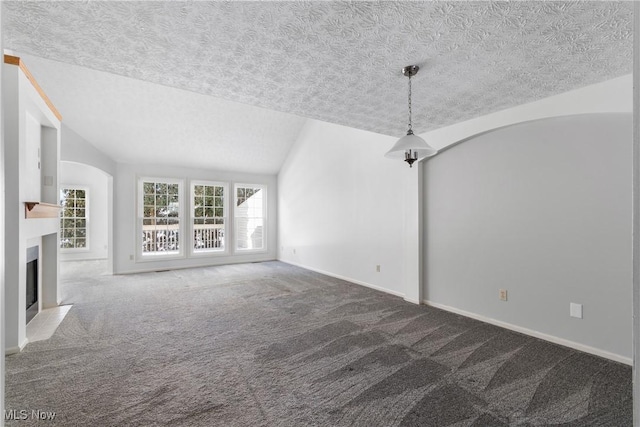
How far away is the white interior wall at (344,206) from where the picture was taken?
16.7ft

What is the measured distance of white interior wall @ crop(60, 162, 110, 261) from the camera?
8.54m

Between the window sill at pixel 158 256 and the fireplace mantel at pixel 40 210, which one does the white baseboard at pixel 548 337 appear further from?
the window sill at pixel 158 256

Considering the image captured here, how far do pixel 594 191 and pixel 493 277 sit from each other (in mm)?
1326

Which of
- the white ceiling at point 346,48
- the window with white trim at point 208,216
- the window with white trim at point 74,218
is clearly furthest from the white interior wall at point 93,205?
the white ceiling at point 346,48

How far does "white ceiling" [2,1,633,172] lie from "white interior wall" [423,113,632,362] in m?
0.49

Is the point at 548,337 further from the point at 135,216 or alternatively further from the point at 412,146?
the point at 135,216

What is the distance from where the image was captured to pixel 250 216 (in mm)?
8383

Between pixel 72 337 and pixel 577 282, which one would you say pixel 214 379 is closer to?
pixel 72 337

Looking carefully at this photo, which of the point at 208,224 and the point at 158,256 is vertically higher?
the point at 208,224

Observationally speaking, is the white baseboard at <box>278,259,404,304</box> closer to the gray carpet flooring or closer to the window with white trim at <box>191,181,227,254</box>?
the gray carpet flooring

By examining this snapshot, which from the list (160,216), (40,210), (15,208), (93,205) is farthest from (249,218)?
(15,208)

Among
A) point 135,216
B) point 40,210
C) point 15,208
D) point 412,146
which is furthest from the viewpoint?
point 135,216

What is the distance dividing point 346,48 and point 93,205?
9.33 meters

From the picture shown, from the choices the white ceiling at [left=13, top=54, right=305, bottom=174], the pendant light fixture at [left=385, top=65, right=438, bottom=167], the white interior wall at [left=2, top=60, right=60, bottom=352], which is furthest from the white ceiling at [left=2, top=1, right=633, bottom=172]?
the white ceiling at [left=13, top=54, right=305, bottom=174]
